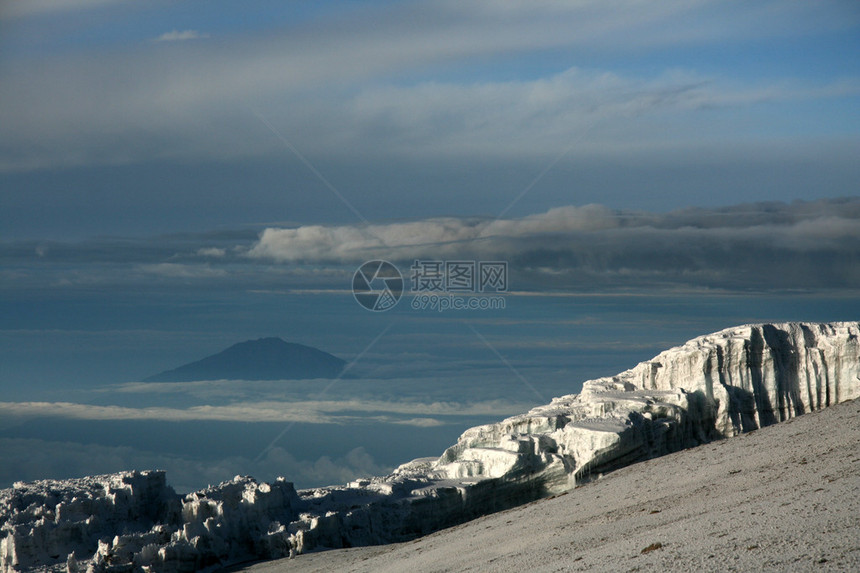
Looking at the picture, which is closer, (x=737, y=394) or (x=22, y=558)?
(x=22, y=558)

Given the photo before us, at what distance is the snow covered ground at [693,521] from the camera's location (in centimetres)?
3253

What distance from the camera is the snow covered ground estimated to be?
32.5 metres

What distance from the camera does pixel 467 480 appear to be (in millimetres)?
68375

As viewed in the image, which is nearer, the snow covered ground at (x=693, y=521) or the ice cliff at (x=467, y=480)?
the snow covered ground at (x=693, y=521)

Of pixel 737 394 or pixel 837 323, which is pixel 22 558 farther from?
pixel 837 323

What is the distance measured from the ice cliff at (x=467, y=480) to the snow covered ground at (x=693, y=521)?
434 cm

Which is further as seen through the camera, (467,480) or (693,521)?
(467,480)

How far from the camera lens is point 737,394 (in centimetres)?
7275

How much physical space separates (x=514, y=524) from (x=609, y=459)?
16114 millimetres

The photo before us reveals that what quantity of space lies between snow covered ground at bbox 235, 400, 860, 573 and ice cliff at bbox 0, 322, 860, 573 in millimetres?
4342

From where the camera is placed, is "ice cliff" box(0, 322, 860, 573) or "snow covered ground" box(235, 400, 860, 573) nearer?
"snow covered ground" box(235, 400, 860, 573)

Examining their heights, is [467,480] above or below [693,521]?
below

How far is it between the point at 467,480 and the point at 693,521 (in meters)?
30.2

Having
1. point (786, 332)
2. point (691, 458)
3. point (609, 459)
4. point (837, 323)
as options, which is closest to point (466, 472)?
point (609, 459)
